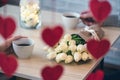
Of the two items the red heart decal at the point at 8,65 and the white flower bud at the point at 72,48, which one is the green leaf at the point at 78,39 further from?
the red heart decal at the point at 8,65

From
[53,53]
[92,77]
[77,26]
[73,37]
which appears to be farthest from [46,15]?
[92,77]

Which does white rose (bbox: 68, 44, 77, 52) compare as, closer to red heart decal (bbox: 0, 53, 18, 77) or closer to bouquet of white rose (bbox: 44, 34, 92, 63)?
bouquet of white rose (bbox: 44, 34, 92, 63)

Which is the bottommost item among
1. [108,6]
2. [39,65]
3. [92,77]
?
[39,65]

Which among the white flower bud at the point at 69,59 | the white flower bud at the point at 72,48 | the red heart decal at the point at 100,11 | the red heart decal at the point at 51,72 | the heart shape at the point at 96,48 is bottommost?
the white flower bud at the point at 69,59

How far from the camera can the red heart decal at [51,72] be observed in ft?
1.56

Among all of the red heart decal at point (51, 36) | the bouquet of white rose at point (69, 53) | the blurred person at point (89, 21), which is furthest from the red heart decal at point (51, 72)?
the blurred person at point (89, 21)

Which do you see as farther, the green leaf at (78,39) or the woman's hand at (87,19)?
the woman's hand at (87,19)

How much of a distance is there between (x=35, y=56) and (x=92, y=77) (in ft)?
3.56

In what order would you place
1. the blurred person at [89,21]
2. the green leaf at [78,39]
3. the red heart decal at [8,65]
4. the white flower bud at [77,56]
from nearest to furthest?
the red heart decal at [8,65], the white flower bud at [77,56], the green leaf at [78,39], the blurred person at [89,21]

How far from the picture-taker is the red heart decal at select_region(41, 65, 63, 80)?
47 centimetres

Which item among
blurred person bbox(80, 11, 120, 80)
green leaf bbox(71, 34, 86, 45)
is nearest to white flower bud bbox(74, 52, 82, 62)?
green leaf bbox(71, 34, 86, 45)

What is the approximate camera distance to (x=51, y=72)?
48cm

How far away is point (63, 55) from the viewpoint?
1.45m

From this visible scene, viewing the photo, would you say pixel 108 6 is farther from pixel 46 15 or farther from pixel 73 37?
pixel 46 15
